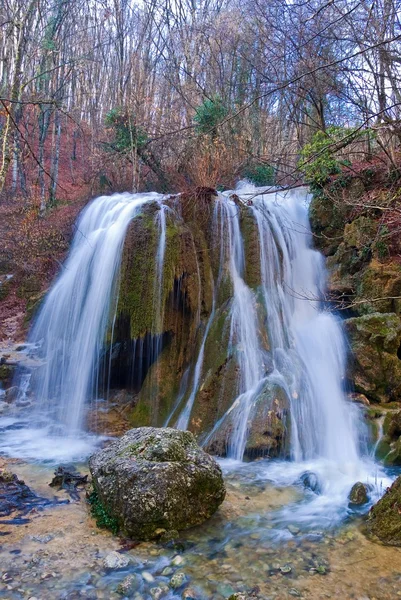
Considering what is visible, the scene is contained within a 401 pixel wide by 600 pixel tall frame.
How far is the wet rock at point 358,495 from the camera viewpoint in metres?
4.31

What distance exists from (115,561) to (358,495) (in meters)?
2.54

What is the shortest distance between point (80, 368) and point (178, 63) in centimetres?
1614

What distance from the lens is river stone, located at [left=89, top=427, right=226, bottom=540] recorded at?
3582 millimetres

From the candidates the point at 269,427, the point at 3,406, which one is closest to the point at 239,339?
the point at 269,427

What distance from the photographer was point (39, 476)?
4852mm

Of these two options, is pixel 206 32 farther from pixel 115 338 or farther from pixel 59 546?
pixel 59 546

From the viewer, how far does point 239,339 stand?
6934mm

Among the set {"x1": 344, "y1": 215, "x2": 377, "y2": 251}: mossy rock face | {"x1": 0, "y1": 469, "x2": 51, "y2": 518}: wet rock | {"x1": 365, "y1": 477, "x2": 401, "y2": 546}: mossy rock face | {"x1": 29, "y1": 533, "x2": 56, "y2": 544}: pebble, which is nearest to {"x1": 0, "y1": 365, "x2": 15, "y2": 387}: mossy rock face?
{"x1": 0, "y1": 469, "x2": 51, "y2": 518}: wet rock

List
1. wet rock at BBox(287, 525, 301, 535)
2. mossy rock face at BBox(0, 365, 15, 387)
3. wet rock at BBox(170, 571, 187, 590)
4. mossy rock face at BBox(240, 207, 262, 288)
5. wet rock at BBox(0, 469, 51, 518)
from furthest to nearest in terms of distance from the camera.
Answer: mossy rock face at BBox(0, 365, 15, 387) → mossy rock face at BBox(240, 207, 262, 288) → wet rock at BBox(0, 469, 51, 518) → wet rock at BBox(287, 525, 301, 535) → wet rock at BBox(170, 571, 187, 590)

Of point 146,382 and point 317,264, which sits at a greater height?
point 317,264

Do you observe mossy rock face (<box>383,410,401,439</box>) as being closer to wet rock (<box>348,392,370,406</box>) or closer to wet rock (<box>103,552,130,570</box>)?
wet rock (<box>348,392,370,406</box>)

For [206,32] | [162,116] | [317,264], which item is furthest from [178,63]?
[317,264]

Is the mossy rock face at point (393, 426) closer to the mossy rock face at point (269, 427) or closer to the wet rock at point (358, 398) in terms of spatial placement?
the wet rock at point (358, 398)

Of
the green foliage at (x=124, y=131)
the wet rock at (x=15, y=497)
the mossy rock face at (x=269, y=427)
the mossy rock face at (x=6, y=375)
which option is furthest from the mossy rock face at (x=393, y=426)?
the green foliage at (x=124, y=131)
